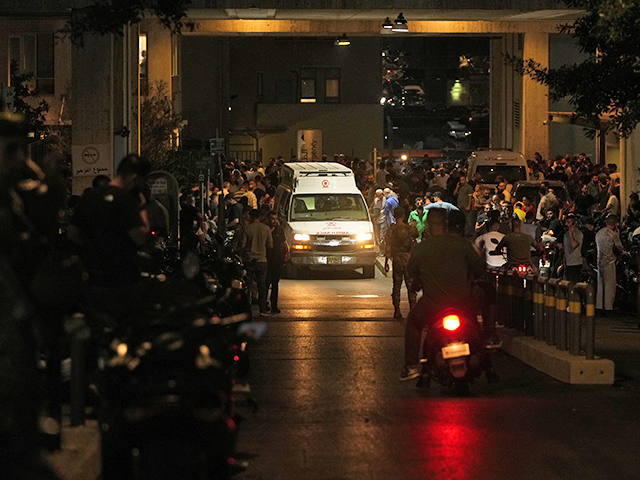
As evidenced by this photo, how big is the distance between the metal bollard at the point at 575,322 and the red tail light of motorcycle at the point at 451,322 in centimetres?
177

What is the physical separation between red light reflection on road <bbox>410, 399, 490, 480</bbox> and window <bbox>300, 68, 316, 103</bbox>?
59053 mm

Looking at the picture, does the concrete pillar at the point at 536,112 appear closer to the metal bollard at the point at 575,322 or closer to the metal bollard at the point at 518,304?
the metal bollard at the point at 518,304

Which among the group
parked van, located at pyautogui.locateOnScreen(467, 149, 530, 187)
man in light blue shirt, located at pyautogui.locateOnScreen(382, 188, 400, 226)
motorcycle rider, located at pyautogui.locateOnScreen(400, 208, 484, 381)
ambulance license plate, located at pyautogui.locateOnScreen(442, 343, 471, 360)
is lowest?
ambulance license plate, located at pyautogui.locateOnScreen(442, 343, 471, 360)

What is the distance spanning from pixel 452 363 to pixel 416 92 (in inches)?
3597

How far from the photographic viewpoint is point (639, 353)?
15.0 metres

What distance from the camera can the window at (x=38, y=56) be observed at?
1789 inches

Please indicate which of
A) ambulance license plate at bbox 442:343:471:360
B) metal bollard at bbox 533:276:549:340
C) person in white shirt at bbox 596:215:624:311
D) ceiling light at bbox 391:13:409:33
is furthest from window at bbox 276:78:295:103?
ambulance license plate at bbox 442:343:471:360

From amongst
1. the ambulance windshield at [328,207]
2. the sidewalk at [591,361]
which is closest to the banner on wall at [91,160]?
the ambulance windshield at [328,207]

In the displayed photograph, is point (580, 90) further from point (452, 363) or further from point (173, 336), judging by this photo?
point (173, 336)

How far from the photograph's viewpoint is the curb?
12.3m

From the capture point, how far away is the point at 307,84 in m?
69.6

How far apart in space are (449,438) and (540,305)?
4343mm

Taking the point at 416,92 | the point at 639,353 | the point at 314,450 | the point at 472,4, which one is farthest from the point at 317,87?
the point at 314,450

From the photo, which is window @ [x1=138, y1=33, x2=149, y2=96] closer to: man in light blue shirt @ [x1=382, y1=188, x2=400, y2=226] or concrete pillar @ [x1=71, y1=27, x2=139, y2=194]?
man in light blue shirt @ [x1=382, y1=188, x2=400, y2=226]
